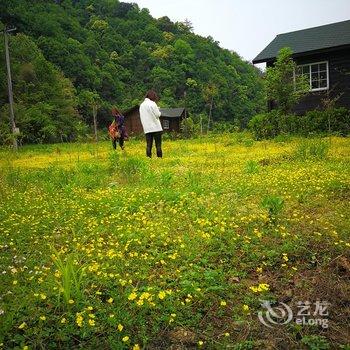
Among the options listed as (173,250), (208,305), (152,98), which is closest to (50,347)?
(208,305)

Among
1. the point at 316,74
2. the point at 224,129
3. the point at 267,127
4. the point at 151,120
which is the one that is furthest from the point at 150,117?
the point at 224,129

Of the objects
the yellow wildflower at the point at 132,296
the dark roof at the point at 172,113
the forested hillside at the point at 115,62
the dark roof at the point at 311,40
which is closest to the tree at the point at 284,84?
the dark roof at the point at 311,40

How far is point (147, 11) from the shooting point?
95.9 metres

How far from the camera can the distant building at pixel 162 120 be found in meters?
56.4

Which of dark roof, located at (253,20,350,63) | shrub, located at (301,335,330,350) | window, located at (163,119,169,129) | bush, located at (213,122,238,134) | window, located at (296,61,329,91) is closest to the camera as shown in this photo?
shrub, located at (301,335,330,350)

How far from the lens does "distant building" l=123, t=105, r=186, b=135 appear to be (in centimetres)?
5638

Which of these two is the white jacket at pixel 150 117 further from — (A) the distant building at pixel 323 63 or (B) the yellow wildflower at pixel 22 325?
(A) the distant building at pixel 323 63

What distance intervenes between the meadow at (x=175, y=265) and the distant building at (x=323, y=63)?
16375 millimetres

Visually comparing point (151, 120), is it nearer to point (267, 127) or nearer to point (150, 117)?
point (150, 117)

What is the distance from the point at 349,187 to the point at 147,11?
9977cm

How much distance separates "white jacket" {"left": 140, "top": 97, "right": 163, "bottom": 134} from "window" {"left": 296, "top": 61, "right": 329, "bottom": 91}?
43.8 ft

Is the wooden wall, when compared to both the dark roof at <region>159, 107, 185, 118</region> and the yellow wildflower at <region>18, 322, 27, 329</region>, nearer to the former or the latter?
the yellow wildflower at <region>18, 322, 27, 329</region>

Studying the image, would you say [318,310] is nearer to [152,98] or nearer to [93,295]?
[93,295]

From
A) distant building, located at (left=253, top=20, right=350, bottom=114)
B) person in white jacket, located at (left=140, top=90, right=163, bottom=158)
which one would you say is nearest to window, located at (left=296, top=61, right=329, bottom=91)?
distant building, located at (left=253, top=20, right=350, bottom=114)
